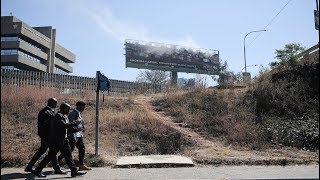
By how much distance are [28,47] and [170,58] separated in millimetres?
27237

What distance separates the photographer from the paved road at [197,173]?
342 inches

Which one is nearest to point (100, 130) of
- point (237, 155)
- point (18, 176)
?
point (237, 155)

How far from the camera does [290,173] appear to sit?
29.7 ft

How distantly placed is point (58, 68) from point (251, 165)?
85.4m

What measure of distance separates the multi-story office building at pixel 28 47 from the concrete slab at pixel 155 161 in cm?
5424

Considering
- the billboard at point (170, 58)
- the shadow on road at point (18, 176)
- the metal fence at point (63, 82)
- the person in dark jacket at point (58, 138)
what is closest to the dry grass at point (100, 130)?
the shadow on road at point (18, 176)

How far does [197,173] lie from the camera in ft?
30.4

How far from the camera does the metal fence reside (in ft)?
73.0

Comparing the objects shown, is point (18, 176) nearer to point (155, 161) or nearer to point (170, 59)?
point (155, 161)

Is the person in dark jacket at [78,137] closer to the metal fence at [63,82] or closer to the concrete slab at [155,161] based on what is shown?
the concrete slab at [155,161]

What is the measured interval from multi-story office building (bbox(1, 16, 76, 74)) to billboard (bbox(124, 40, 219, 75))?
19.6 m

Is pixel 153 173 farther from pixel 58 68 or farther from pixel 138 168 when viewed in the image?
pixel 58 68

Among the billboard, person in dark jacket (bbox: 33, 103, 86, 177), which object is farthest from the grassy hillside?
the billboard

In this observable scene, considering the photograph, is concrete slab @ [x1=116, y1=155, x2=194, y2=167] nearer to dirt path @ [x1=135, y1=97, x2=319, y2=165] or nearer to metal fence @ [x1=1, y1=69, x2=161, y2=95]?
dirt path @ [x1=135, y1=97, x2=319, y2=165]
